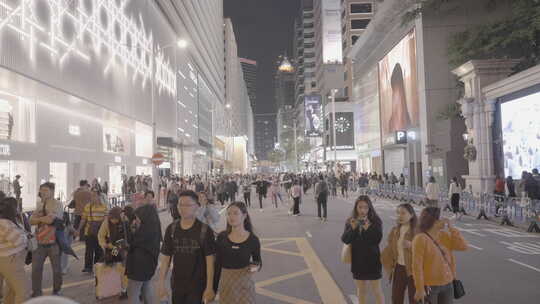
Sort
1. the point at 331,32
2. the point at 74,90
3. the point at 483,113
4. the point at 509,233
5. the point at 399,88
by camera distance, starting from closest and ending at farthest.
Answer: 1. the point at 509,233
2. the point at 74,90
3. the point at 483,113
4. the point at 399,88
5. the point at 331,32

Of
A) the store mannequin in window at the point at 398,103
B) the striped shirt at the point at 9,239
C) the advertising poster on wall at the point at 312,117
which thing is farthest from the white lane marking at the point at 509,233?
the advertising poster on wall at the point at 312,117

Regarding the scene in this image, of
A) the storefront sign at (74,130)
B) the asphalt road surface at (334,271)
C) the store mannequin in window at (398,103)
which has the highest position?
the store mannequin in window at (398,103)

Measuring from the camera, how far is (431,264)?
15.4 feet

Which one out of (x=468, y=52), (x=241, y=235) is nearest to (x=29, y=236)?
(x=241, y=235)

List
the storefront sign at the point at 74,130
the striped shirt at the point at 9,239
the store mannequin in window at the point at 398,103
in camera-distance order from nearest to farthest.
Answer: the striped shirt at the point at 9,239, the storefront sign at the point at 74,130, the store mannequin in window at the point at 398,103

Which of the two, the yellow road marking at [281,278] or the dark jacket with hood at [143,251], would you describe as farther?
the yellow road marking at [281,278]

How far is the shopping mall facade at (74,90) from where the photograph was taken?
19609 millimetres

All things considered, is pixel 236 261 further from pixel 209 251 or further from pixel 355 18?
pixel 355 18

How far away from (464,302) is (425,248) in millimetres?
2669

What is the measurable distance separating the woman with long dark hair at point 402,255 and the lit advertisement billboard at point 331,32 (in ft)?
297

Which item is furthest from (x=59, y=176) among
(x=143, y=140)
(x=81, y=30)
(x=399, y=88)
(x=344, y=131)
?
(x=344, y=131)

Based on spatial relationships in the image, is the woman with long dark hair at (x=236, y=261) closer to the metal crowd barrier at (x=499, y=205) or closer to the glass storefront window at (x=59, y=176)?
the metal crowd barrier at (x=499, y=205)

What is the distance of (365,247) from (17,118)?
72.6ft

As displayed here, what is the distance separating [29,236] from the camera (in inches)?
268
